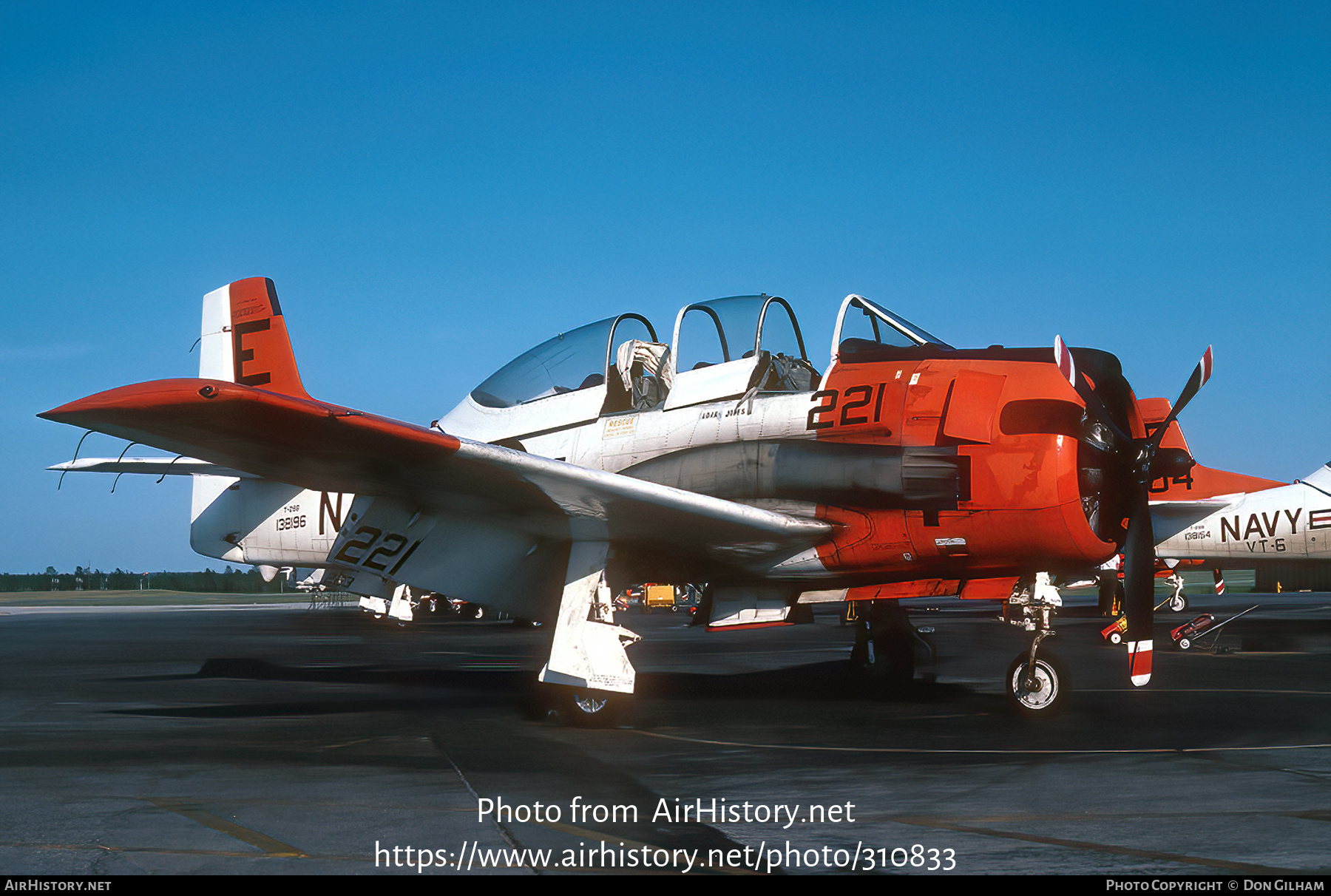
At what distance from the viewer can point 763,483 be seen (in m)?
9.53

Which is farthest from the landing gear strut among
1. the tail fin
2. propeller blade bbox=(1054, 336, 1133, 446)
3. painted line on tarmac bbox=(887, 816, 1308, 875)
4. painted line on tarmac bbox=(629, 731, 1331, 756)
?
the tail fin

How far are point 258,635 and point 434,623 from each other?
694cm

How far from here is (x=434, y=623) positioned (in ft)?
101

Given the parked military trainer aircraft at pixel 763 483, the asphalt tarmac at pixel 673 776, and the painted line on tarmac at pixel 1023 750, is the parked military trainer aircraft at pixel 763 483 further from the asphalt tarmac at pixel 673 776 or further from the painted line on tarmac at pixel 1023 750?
the painted line on tarmac at pixel 1023 750

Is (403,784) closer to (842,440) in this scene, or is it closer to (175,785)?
(175,785)

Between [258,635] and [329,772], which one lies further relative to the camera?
[258,635]

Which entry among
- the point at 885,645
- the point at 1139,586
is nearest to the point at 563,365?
the point at 885,645

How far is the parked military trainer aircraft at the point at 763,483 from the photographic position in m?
8.18

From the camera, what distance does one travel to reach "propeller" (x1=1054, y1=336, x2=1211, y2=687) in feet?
27.8

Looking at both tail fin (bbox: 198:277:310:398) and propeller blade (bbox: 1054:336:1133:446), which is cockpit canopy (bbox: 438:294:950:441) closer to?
propeller blade (bbox: 1054:336:1133:446)

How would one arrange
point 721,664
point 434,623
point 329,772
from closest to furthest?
point 329,772 < point 721,664 < point 434,623

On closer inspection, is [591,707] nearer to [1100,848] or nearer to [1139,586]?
[1139,586]

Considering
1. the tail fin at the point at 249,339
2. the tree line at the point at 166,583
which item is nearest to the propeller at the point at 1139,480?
the tail fin at the point at 249,339

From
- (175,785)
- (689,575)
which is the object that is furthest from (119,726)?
(689,575)
